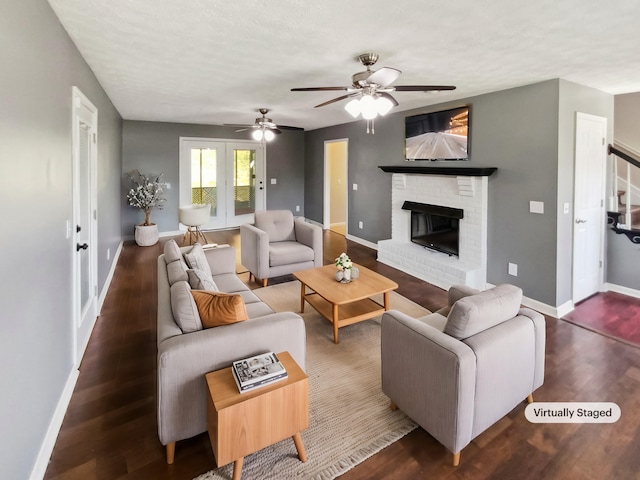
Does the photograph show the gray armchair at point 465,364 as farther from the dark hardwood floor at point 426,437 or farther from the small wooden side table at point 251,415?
the small wooden side table at point 251,415

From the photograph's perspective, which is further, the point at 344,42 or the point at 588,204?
the point at 588,204

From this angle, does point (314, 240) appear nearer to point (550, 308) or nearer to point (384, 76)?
point (384, 76)

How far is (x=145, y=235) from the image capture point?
6.64 m

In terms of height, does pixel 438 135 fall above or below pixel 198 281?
above

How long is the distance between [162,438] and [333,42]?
2686mm

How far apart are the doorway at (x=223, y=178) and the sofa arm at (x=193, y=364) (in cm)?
634

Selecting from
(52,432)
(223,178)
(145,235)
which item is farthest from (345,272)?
(223,178)

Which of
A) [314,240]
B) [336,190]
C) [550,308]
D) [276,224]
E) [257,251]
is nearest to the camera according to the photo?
[550,308]

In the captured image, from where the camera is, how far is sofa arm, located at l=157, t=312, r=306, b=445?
176 centimetres

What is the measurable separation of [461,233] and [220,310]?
11.8ft

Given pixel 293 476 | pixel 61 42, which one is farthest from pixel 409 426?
pixel 61 42

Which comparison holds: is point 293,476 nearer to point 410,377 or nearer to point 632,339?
point 410,377

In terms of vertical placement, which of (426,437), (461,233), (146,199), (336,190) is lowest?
(426,437)

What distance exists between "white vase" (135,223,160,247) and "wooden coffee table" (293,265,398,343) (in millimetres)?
4195
